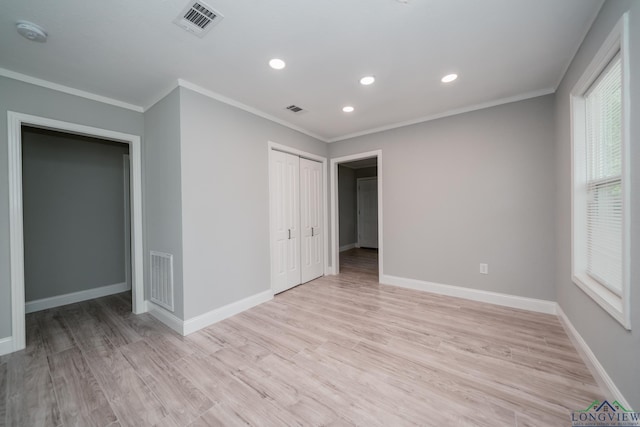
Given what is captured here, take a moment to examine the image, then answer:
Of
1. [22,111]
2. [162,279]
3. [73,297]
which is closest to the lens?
[22,111]

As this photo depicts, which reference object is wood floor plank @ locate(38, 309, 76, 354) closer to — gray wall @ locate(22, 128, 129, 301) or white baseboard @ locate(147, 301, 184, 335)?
gray wall @ locate(22, 128, 129, 301)

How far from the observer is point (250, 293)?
3152mm

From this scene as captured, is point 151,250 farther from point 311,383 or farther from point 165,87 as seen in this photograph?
point 311,383

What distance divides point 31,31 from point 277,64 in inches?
69.9

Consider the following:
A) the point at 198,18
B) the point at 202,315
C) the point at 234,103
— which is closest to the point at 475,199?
the point at 234,103

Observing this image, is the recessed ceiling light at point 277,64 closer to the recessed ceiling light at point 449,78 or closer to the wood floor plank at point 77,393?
the recessed ceiling light at point 449,78

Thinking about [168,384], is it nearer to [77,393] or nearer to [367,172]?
[77,393]

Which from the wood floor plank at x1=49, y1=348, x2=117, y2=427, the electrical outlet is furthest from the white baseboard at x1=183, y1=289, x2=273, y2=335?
the electrical outlet

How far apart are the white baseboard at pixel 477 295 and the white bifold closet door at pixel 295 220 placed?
1.33 meters

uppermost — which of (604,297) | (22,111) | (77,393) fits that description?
(22,111)

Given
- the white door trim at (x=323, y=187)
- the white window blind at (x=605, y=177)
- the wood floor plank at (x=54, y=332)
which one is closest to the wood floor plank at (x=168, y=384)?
the wood floor plank at (x=54, y=332)

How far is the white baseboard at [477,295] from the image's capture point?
2.82 m

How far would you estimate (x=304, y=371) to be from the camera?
189cm

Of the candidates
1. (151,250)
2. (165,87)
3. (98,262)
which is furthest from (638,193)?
(98,262)
